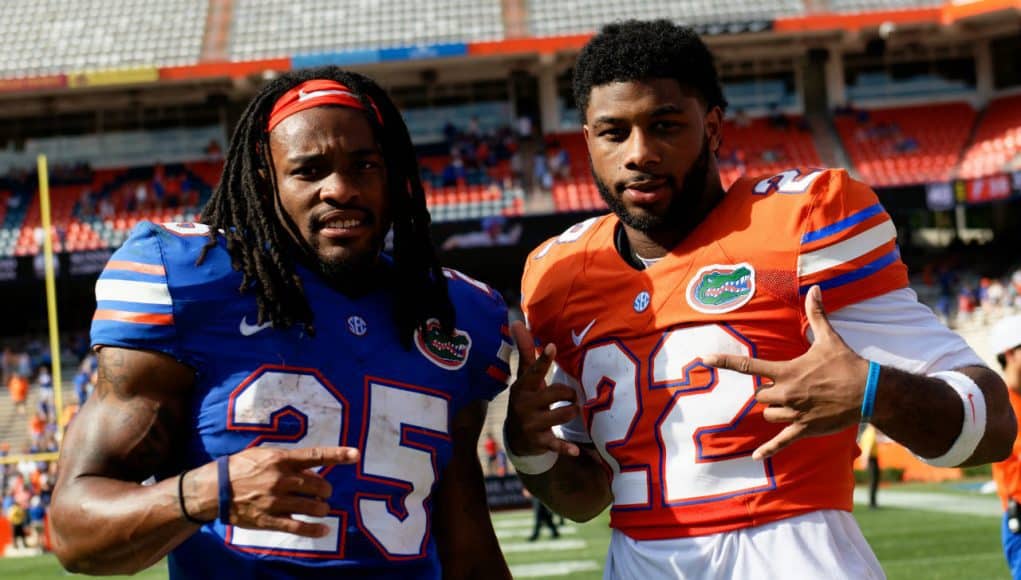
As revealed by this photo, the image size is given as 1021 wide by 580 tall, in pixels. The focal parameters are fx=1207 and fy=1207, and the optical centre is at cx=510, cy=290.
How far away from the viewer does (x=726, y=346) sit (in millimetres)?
2688

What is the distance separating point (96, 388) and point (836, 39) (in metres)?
25.7

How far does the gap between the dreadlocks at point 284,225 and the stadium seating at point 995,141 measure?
73.7ft

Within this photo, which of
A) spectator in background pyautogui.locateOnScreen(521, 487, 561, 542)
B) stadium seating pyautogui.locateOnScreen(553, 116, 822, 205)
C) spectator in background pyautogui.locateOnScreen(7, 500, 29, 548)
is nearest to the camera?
spectator in background pyautogui.locateOnScreen(521, 487, 561, 542)

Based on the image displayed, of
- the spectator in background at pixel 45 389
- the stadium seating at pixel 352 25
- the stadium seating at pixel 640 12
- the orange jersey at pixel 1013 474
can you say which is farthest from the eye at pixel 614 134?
the stadium seating at pixel 352 25

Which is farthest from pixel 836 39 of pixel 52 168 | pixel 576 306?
pixel 576 306

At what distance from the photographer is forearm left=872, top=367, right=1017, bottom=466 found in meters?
2.39

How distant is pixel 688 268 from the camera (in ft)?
9.15

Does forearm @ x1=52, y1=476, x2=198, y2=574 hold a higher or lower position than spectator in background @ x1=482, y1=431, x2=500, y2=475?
higher

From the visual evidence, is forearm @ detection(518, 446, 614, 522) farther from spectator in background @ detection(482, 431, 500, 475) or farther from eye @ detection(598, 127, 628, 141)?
spectator in background @ detection(482, 431, 500, 475)

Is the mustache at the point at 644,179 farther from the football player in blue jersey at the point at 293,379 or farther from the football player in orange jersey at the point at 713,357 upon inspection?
the football player in blue jersey at the point at 293,379

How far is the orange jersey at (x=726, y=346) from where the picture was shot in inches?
104

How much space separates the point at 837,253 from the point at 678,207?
408mm

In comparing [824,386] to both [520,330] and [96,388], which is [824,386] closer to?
[520,330]

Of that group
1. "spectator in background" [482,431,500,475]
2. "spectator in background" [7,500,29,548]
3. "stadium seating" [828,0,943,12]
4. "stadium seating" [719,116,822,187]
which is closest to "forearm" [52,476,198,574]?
"spectator in background" [7,500,29,548]
